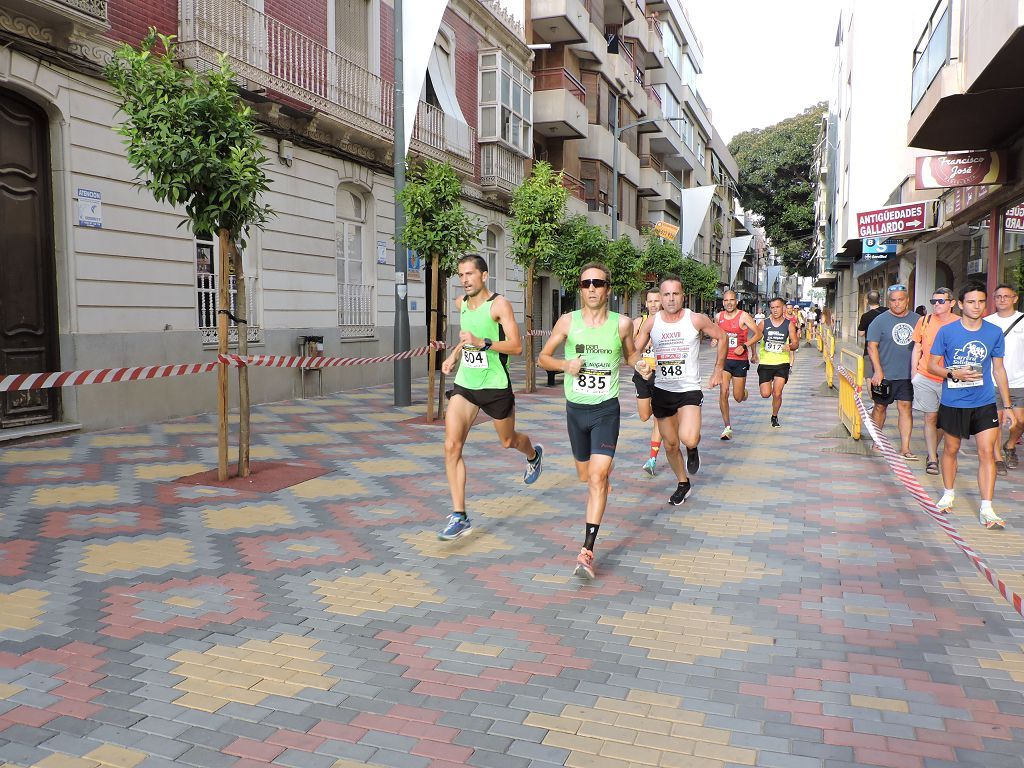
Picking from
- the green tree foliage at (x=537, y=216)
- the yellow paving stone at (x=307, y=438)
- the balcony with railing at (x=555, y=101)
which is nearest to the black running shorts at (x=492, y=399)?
the yellow paving stone at (x=307, y=438)

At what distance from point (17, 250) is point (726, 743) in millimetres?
9822

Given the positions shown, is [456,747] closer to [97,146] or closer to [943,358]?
[943,358]

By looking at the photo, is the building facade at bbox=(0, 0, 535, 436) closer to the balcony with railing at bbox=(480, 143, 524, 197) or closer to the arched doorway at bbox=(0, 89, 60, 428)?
the arched doorway at bbox=(0, 89, 60, 428)

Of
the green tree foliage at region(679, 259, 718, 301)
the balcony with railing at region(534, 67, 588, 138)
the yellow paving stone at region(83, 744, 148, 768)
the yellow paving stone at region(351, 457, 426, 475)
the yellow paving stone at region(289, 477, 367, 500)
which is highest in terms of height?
the balcony with railing at region(534, 67, 588, 138)

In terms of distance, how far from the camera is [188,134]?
678cm

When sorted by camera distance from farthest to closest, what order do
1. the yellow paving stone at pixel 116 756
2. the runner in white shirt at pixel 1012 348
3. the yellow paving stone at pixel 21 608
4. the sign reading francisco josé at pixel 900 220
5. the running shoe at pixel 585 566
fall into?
the sign reading francisco josé at pixel 900 220 < the runner in white shirt at pixel 1012 348 < the running shoe at pixel 585 566 < the yellow paving stone at pixel 21 608 < the yellow paving stone at pixel 116 756

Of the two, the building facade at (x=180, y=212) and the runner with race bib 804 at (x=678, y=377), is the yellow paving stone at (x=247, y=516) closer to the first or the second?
the building facade at (x=180, y=212)

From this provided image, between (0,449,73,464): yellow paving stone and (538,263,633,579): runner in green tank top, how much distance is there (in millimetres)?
5906

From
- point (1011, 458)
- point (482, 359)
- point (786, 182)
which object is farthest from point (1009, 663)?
point (786, 182)

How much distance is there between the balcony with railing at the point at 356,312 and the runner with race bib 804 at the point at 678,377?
33.3 ft

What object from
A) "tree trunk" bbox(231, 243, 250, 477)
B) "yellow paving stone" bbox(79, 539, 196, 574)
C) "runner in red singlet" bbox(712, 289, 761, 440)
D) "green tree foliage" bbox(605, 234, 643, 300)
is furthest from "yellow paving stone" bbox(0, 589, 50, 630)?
"green tree foliage" bbox(605, 234, 643, 300)

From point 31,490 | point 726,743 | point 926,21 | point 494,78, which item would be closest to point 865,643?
point 726,743

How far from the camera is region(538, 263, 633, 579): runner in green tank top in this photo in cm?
496

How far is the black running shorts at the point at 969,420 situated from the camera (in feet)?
19.9
